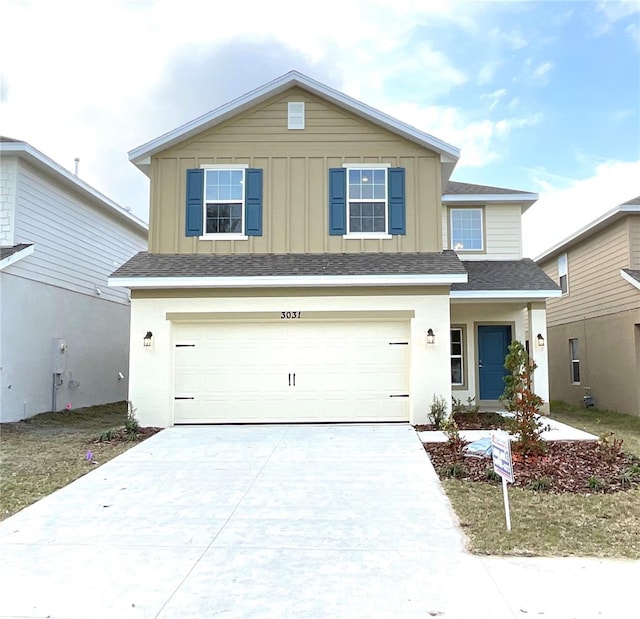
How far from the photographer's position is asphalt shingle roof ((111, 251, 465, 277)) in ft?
35.4

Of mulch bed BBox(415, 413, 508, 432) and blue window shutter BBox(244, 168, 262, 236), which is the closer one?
mulch bed BBox(415, 413, 508, 432)

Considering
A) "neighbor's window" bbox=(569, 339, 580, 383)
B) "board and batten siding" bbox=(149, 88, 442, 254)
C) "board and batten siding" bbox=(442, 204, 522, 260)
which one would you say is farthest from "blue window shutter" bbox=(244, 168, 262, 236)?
"neighbor's window" bbox=(569, 339, 580, 383)

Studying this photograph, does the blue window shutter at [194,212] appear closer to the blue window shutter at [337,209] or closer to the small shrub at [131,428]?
the blue window shutter at [337,209]

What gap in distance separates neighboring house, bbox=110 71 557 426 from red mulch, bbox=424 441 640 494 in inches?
109

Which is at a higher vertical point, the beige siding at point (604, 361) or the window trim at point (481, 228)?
the window trim at point (481, 228)

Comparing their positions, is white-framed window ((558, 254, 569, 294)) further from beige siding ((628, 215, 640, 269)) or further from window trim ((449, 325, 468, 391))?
window trim ((449, 325, 468, 391))

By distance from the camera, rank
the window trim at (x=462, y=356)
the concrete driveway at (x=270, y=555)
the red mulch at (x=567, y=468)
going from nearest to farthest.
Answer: the concrete driveway at (x=270, y=555) < the red mulch at (x=567, y=468) < the window trim at (x=462, y=356)

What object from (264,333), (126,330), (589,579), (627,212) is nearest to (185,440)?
(264,333)

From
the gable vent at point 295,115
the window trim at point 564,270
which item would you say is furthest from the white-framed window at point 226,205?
the window trim at point 564,270

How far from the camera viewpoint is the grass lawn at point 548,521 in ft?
16.1

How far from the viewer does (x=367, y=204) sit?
1181 centimetres

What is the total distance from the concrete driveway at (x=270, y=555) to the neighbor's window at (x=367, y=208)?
541 centimetres

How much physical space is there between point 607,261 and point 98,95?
1695cm

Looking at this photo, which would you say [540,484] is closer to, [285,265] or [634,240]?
[285,265]
